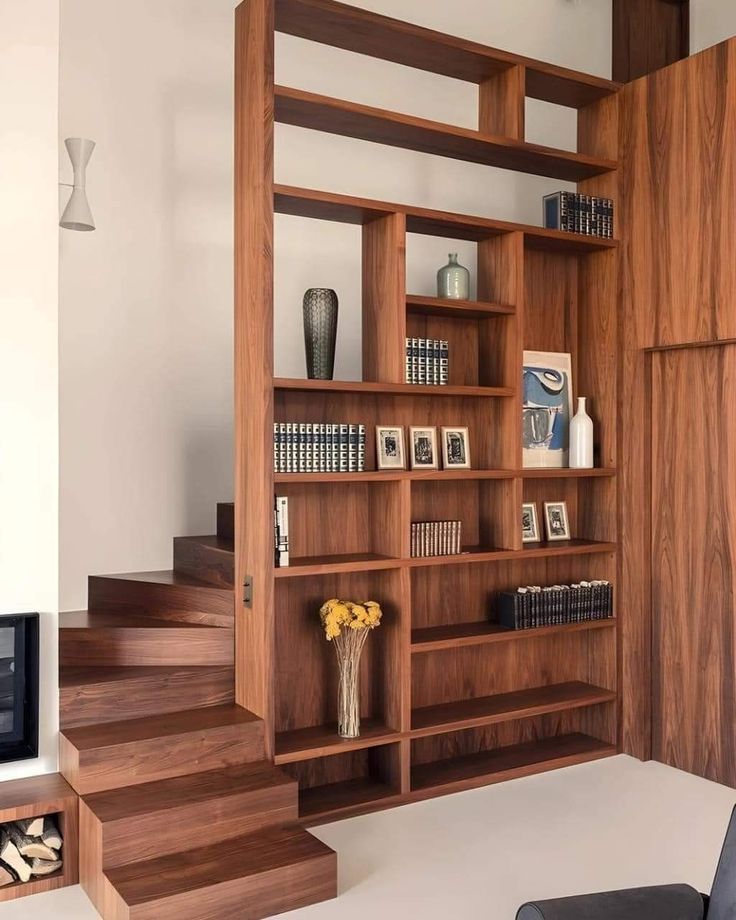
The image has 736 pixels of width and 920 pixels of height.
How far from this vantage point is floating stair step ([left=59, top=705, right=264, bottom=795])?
3107mm

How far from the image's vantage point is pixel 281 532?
3520 mm

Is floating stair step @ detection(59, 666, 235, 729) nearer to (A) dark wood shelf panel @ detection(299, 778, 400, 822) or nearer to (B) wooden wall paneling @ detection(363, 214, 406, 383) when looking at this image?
(A) dark wood shelf panel @ detection(299, 778, 400, 822)

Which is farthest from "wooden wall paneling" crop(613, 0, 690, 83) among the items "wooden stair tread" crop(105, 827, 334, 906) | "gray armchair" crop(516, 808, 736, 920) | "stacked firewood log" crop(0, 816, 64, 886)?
"stacked firewood log" crop(0, 816, 64, 886)

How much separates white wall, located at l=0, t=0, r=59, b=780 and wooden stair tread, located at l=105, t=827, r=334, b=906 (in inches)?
24.7

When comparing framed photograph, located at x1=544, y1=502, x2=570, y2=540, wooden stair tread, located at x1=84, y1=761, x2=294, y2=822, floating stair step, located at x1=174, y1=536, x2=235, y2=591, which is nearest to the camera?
wooden stair tread, located at x1=84, y1=761, x2=294, y2=822

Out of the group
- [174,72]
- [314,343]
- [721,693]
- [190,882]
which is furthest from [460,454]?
[174,72]

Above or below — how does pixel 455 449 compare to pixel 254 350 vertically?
below

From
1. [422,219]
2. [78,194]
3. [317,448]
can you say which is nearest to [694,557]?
[317,448]

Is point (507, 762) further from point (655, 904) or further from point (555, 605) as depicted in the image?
point (655, 904)

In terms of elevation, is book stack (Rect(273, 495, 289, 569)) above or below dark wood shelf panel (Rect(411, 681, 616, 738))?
above

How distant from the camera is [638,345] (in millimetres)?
4238

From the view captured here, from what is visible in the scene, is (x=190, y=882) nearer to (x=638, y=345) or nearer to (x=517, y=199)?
(x=638, y=345)

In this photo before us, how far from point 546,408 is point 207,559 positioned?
1.71 m

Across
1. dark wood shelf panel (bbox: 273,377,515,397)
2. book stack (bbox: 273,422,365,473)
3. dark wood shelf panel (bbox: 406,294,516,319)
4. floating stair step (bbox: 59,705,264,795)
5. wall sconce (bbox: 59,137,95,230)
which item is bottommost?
floating stair step (bbox: 59,705,264,795)
